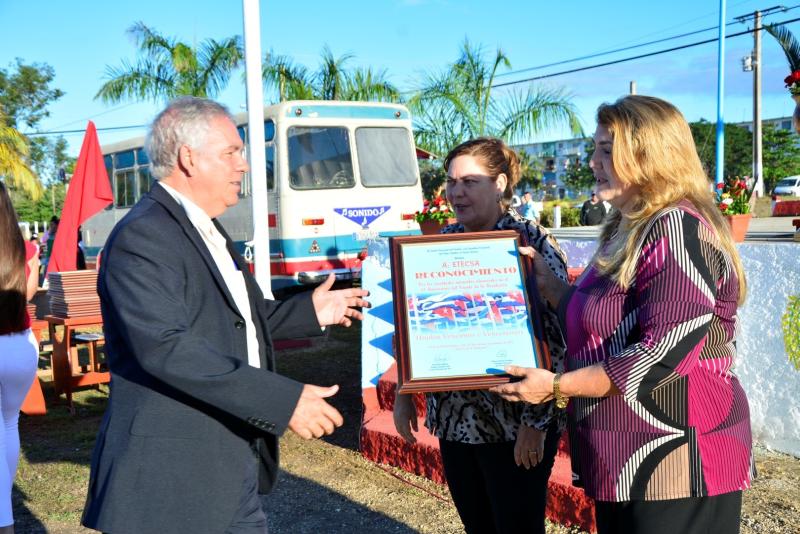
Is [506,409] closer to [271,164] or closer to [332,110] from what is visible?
[271,164]

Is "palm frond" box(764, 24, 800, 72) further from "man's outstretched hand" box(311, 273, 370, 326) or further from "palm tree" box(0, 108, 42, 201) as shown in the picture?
"palm tree" box(0, 108, 42, 201)

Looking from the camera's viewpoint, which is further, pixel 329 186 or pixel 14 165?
pixel 14 165

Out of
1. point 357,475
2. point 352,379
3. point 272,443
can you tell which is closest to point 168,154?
point 272,443

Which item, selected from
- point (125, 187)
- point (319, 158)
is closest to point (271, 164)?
point (319, 158)

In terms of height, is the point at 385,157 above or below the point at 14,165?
below

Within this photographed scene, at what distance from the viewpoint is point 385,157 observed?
1355 cm

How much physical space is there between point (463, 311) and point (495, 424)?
0.46m

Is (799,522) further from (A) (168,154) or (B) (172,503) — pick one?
(A) (168,154)

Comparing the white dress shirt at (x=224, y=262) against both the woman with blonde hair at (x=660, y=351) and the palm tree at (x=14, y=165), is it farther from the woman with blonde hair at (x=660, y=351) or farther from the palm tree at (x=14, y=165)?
the palm tree at (x=14, y=165)

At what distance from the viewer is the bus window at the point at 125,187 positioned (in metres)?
16.1

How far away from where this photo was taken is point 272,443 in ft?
7.82

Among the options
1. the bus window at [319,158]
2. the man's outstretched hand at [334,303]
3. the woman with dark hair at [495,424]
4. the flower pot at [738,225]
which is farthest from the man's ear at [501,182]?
the bus window at [319,158]

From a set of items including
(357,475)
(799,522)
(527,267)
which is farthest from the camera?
(357,475)

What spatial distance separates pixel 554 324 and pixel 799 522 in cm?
220
